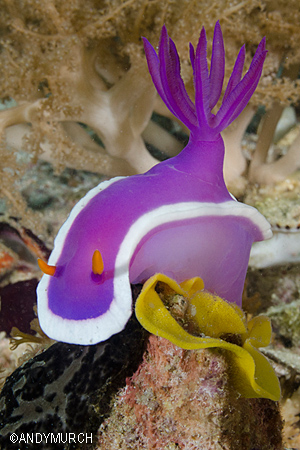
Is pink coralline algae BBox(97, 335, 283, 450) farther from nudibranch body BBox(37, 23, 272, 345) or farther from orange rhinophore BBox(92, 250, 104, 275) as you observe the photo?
orange rhinophore BBox(92, 250, 104, 275)

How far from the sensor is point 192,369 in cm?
119

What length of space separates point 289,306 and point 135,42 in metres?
2.41

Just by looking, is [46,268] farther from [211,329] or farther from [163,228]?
[211,329]

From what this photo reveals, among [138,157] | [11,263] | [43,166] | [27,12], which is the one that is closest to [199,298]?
[138,157]

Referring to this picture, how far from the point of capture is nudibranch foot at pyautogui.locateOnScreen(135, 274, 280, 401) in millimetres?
1153

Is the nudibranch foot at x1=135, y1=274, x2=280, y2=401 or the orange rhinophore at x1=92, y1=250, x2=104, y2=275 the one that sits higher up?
the orange rhinophore at x1=92, y1=250, x2=104, y2=275

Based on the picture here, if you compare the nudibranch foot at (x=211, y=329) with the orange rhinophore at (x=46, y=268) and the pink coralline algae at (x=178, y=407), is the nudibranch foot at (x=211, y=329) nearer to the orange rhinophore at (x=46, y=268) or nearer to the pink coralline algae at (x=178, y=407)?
the pink coralline algae at (x=178, y=407)

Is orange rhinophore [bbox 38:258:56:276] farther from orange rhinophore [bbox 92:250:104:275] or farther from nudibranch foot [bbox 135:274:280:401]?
nudibranch foot [bbox 135:274:280:401]

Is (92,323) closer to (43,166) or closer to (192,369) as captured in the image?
(192,369)

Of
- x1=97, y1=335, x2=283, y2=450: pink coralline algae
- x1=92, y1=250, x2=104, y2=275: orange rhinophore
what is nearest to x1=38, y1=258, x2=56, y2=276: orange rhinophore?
x1=92, y1=250, x2=104, y2=275: orange rhinophore

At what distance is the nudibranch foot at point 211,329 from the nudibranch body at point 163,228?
106 mm

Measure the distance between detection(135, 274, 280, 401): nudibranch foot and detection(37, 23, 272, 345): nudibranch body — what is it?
0.11m

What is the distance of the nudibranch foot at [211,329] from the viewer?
115 cm

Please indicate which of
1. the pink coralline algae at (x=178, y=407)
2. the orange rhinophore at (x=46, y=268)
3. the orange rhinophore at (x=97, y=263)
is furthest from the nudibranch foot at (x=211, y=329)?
the orange rhinophore at (x=46, y=268)
